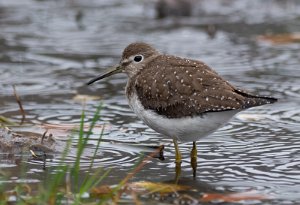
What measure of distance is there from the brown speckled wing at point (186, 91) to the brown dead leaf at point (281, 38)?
17.5 feet

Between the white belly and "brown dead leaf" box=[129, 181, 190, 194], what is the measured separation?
594 mm

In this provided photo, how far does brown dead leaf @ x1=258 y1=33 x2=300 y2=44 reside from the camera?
1259 cm

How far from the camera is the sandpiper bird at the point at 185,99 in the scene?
6973 millimetres

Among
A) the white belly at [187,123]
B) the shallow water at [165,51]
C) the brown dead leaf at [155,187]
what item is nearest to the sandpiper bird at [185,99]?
the white belly at [187,123]

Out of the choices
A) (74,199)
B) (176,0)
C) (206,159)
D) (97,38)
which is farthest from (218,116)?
(176,0)

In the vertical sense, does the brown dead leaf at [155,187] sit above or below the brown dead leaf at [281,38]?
below

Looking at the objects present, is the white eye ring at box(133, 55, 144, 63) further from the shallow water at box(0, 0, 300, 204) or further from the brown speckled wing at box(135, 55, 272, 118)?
the shallow water at box(0, 0, 300, 204)

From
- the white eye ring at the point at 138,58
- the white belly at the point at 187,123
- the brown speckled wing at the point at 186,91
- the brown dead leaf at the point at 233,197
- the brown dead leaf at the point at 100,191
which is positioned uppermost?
the white eye ring at the point at 138,58

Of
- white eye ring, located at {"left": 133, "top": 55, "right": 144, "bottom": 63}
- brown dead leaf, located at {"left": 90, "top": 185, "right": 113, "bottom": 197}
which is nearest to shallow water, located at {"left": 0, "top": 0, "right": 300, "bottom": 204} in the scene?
brown dead leaf, located at {"left": 90, "top": 185, "right": 113, "bottom": 197}

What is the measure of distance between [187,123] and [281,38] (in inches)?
239

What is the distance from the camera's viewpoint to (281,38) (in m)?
12.8

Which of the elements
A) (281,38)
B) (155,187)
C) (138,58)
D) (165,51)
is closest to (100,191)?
(155,187)

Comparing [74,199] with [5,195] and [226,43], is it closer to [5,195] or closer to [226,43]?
[5,195]

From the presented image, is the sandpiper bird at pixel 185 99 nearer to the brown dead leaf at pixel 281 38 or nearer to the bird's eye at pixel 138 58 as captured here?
the bird's eye at pixel 138 58
